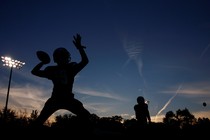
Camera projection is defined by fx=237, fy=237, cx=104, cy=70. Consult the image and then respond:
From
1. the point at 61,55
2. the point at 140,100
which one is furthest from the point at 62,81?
the point at 140,100

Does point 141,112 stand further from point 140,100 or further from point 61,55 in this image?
point 61,55

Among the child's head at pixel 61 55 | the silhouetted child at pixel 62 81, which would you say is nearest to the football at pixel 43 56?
the silhouetted child at pixel 62 81

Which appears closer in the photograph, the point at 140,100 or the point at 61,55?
the point at 61,55

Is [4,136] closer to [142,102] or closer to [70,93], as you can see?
[70,93]

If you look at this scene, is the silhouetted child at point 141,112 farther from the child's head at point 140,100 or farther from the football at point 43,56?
the football at point 43,56

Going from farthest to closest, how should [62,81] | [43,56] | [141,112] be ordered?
[141,112] < [43,56] < [62,81]

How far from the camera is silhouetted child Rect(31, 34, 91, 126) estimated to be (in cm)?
479

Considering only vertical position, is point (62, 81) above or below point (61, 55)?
below

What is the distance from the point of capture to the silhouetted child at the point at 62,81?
4.79 m

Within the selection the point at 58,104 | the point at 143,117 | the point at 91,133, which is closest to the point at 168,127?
the point at 143,117

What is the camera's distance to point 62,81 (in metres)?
4.97

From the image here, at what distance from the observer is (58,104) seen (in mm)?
4797

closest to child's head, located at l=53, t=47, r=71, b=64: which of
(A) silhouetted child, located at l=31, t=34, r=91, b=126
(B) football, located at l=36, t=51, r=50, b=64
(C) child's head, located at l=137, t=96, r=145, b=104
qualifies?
(A) silhouetted child, located at l=31, t=34, r=91, b=126

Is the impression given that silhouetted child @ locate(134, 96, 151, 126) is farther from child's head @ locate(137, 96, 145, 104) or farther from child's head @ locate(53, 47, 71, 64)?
child's head @ locate(53, 47, 71, 64)
